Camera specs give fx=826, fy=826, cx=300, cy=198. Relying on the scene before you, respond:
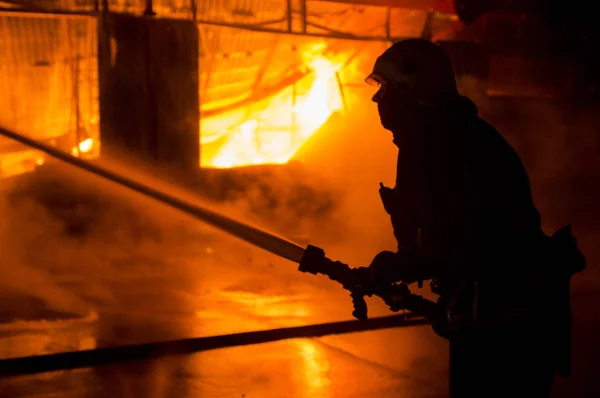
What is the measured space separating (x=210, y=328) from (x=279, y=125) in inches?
182

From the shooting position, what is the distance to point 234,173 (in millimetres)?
11133

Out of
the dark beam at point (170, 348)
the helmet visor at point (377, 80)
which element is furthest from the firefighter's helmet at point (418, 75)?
the dark beam at point (170, 348)

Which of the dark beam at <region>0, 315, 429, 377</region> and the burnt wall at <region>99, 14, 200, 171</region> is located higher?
the burnt wall at <region>99, 14, 200, 171</region>

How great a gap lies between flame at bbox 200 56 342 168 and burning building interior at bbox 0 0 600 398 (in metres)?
0.02

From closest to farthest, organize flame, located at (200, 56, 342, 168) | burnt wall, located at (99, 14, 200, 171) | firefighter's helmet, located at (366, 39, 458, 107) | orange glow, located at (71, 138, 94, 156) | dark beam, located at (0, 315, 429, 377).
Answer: firefighter's helmet, located at (366, 39, 458, 107)
dark beam, located at (0, 315, 429, 377)
orange glow, located at (71, 138, 94, 156)
burnt wall, located at (99, 14, 200, 171)
flame, located at (200, 56, 342, 168)

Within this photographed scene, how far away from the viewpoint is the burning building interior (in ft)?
21.9

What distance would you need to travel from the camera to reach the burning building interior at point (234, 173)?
6.68 m

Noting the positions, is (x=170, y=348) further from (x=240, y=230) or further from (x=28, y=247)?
(x=28, y=247)

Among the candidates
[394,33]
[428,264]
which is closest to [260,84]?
[394,33]

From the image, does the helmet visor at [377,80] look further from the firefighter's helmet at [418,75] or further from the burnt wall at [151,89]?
the burnt wall at [151,89]

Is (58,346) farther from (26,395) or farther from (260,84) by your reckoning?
(260,84)

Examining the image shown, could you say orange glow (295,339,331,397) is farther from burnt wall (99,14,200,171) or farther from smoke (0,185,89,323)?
burnt wall (99,14,200,171)

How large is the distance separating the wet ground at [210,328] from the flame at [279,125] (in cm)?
122

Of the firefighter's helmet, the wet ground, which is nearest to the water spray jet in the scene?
the firefighter's helmet
